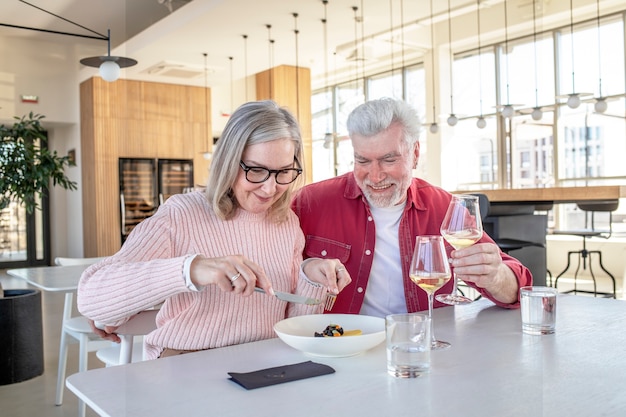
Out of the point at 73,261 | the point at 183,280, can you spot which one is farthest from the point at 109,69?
the point at 183,280

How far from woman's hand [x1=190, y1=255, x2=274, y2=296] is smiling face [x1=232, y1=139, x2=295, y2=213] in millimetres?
389

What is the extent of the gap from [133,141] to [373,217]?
9.51 metres

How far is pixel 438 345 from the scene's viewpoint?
145cm

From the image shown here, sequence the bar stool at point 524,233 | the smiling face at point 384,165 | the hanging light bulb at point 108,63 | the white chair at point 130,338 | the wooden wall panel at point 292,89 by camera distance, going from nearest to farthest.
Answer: the white chair at point 130,338 < the smiling face at point 384,165 < the hanging light bulb at point 108,63 < the bar stool at point 524,233 < the wooden wall panel at point 292,89

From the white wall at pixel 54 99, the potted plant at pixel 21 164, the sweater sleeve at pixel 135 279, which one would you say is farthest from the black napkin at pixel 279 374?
the white wall at pixel 54 99

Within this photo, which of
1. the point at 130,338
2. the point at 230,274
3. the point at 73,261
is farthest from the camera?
the point at 73,261

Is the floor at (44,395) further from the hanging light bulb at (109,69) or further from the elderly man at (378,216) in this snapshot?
the hanging light bulb at (109,69)

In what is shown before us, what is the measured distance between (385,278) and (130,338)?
1.04 m

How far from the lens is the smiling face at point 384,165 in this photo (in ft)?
6.81

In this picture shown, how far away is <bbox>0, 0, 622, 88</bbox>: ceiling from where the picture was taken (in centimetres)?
792

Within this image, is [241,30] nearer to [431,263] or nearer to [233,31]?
[233,31]

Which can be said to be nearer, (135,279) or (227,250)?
(135,279)

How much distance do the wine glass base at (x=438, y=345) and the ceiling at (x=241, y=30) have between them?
6.61m

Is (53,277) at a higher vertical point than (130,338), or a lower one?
higher
